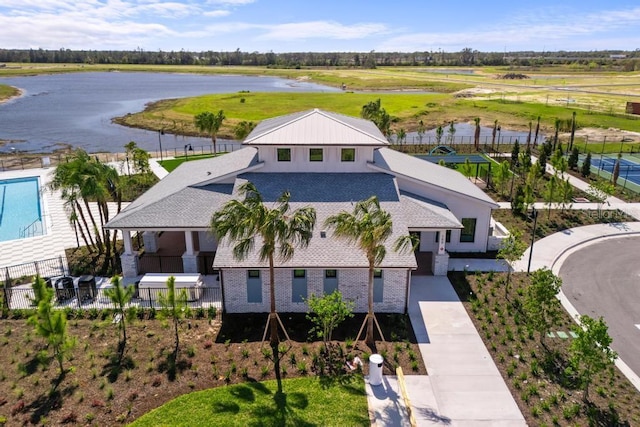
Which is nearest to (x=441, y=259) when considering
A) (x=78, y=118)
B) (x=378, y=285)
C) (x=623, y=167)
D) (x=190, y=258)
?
(x=378, y=285)

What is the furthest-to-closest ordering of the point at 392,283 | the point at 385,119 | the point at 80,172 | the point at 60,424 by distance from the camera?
the point at 385,119 < the point at 80,172 < the point at 392,283 < the point at 60,424

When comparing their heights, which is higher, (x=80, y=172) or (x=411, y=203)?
(x=80, y=172)

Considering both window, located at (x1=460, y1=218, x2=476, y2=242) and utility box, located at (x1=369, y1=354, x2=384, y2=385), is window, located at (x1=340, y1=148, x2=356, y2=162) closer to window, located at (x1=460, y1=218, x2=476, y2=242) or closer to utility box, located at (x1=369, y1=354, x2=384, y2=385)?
window, located at (x1=460, y1=218, x2=476, y2=242)

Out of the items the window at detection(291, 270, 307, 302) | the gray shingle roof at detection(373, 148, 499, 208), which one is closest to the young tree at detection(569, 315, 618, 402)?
the window at detection(291, 270, 307, 302)

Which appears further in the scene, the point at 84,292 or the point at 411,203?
the point at 411,203

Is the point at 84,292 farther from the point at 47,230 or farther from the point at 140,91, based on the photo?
the point at 140,91

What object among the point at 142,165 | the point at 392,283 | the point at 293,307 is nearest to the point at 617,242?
the point at 392,283

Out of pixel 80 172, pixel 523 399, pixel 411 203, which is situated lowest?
pixel 523 399

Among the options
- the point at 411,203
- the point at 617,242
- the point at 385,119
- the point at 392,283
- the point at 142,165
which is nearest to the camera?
the point at 392,283
